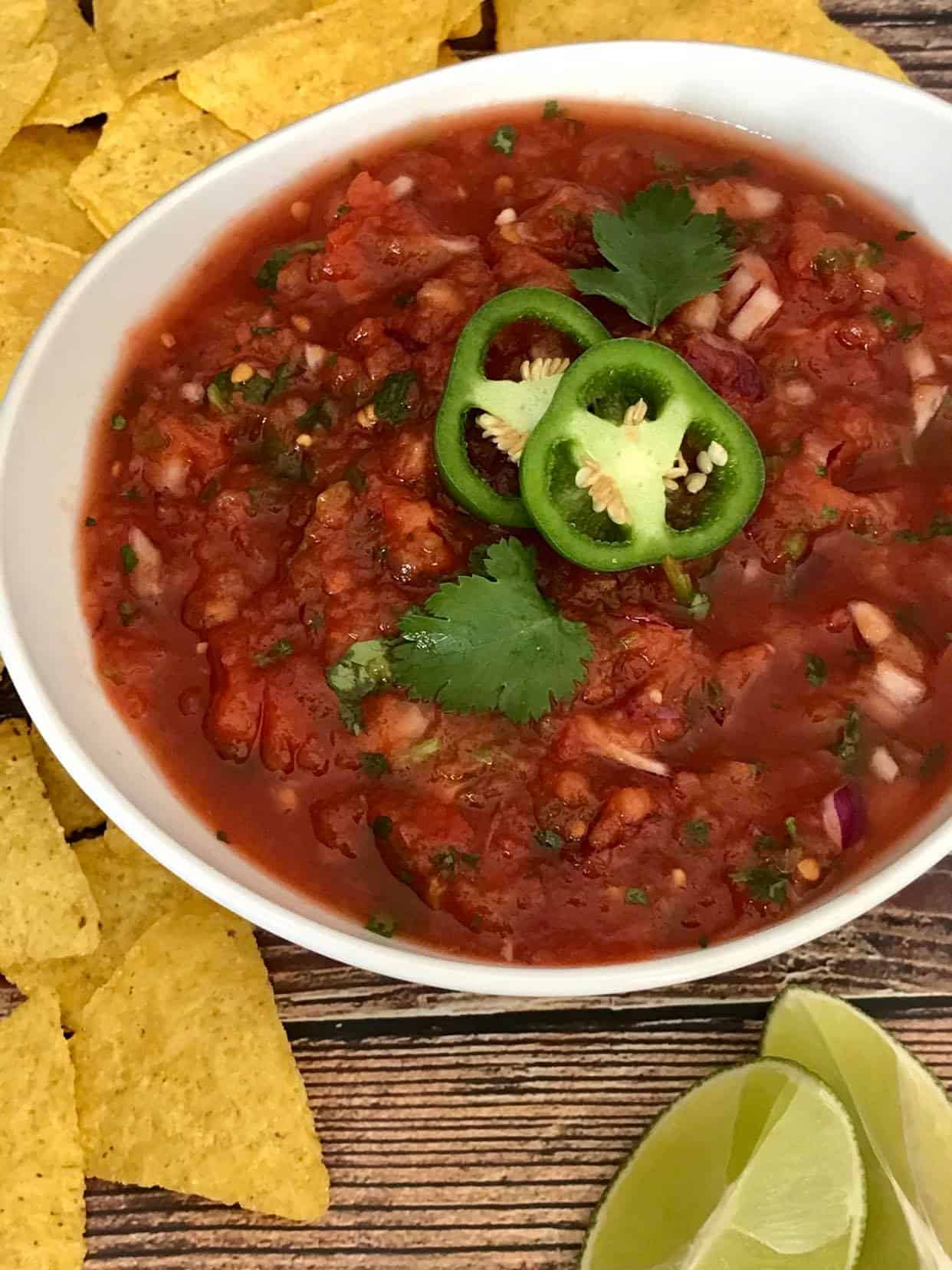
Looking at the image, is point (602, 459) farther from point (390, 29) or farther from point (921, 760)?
point (390, 29)

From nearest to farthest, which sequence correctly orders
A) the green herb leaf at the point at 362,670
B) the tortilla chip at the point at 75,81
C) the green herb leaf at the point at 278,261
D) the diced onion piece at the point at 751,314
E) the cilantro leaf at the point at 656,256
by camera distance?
the green herb leaf at the point at 362,670
the cilantro leaf at the point at 656,256
the diced onion piece at the point at 751,314
the green herb leaf at the point at 278,261
the tortilla chip at the point at 75,81

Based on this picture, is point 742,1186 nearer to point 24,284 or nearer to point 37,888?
point 37,888

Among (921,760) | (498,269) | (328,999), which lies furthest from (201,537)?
(921,760)

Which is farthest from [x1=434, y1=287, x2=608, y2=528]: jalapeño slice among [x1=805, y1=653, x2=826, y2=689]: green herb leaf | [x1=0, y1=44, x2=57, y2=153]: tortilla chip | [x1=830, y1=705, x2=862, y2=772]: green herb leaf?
[x1=0, y1=44, x2=57, y2=153]: tortilla chip

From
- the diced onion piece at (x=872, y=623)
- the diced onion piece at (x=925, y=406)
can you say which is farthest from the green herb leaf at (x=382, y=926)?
the diced onion piece at (x=925, y=406)

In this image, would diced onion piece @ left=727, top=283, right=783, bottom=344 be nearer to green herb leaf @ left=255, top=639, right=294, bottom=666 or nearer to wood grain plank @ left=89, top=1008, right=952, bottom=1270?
green herb leaf @ left=255, top=639, right=294, bottom=666

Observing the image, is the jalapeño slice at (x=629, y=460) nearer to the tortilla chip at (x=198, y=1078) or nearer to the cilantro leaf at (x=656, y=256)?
the cilantro leaf at (x=656, y=256)

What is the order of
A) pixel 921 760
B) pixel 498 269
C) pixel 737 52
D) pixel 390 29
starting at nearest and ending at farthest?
pixel 921 760 → pixel 498 269 → pixel 737 52 → pixel 390 29
